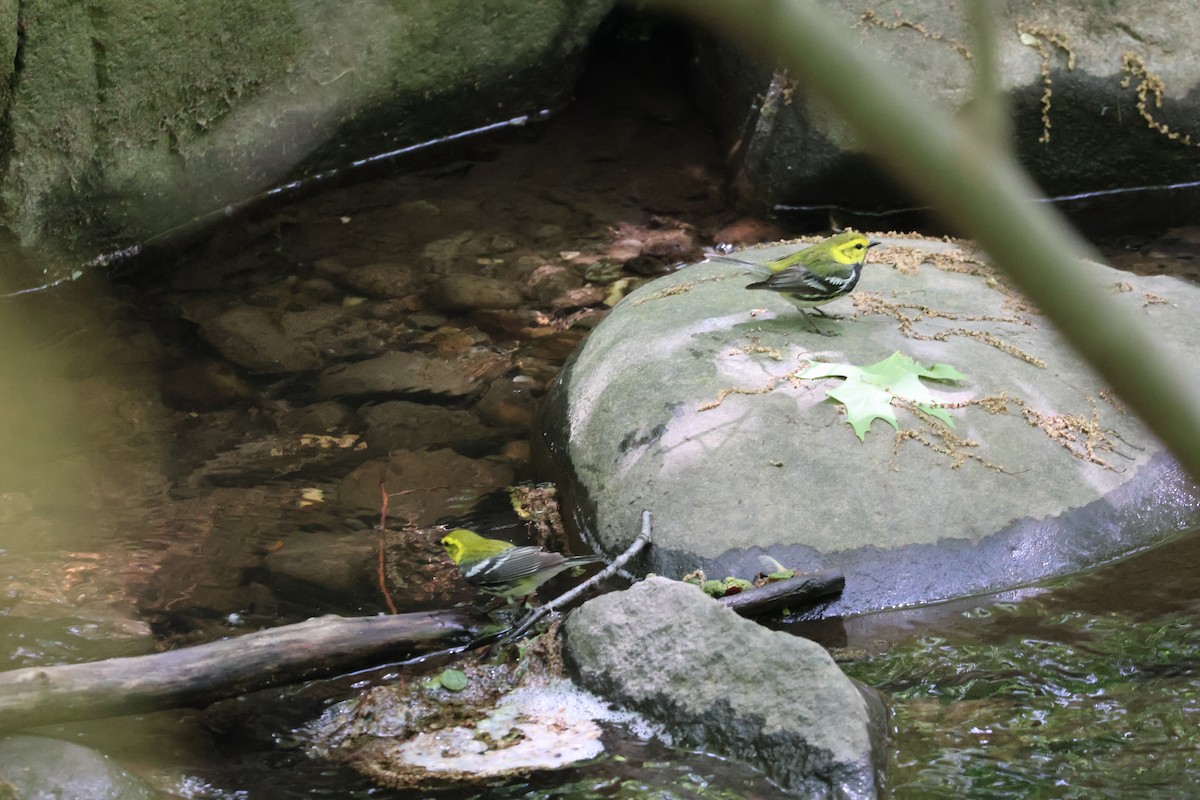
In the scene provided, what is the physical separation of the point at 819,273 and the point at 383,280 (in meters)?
3.30

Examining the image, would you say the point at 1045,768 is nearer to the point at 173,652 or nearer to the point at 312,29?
the point at 173,652

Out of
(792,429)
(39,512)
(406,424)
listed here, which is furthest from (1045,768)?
(39,512)

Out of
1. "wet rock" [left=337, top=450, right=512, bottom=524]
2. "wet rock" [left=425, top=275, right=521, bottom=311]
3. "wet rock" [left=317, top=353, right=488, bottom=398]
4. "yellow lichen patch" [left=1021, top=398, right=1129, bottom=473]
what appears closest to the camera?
"yellow lichen patch" [left=1021, top=398, right=1129, bottom=473]

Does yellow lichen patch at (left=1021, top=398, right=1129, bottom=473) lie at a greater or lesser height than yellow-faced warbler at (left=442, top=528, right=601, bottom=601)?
greater

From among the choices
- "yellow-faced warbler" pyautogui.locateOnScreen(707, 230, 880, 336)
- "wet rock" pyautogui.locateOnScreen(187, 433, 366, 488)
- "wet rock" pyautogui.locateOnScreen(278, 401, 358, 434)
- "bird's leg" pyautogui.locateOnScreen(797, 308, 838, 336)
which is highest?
"yellow-faced warbler" pyautogui.locateOnScreen(707, 230, 880, 336)

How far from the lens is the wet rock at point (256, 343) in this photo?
6.74 m

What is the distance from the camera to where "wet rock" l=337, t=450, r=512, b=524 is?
5.54m

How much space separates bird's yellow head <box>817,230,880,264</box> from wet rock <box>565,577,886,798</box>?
2073mm

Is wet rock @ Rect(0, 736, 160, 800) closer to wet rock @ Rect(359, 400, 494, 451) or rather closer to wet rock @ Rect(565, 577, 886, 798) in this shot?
wet rock @ Rect(565, 577, 886, 798)

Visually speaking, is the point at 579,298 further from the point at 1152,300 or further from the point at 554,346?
the point at 1152,300

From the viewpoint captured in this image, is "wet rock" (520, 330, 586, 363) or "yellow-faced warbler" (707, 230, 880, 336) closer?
"yellow-faced warbler" (707, 230, 880, 336)

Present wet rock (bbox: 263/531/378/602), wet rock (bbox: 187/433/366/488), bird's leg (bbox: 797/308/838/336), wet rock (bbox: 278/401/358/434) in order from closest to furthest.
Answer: wet rock (bbox: 263/531/378/602) → bird's leg (bbox: 797/308/838/336) → wet rock (bbox: 187/433/366/488) → wet rock (bbox: 278/401/358/434)

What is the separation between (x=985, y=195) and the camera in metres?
0.76

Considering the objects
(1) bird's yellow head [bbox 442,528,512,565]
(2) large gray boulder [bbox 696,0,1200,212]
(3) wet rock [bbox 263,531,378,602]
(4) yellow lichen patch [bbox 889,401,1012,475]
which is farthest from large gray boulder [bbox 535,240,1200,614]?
(2) large gray boulder [bbox 696,0,1200,212]
